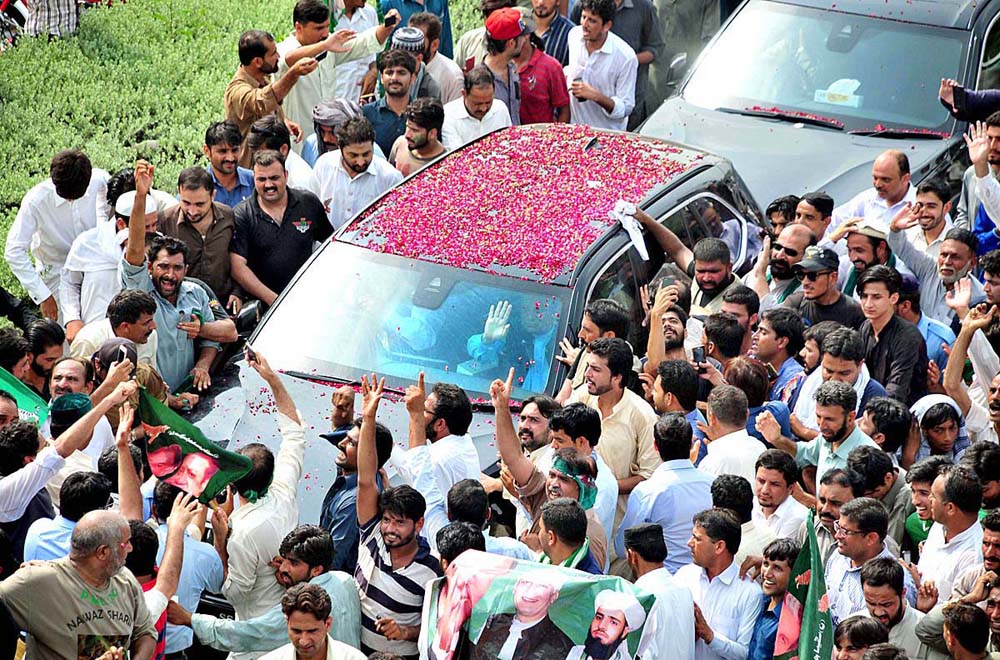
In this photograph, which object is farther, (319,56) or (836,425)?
(319,56)

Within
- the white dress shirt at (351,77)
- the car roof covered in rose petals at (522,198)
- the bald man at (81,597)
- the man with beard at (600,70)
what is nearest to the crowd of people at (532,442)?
the bald man at (81,597)

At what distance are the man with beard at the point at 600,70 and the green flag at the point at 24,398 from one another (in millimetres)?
5987

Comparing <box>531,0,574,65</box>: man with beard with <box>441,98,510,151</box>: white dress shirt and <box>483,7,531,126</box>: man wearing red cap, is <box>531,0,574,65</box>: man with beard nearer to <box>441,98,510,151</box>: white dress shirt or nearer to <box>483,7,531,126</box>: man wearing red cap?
<box>483,7,531,126</box>: man wearing red cap

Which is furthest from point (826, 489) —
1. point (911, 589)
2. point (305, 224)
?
point (305, 224)

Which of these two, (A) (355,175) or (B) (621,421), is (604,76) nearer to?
(A) (355,175)

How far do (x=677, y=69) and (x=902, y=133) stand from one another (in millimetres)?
2213

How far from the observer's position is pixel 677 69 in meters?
14.4

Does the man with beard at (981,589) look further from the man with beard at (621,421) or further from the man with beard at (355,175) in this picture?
the man with beard at (355,175)

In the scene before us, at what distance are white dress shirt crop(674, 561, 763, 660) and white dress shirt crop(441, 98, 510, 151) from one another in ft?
19.3

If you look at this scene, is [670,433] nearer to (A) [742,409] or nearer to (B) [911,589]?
(A) [742,409]

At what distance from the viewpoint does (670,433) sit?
8.47 metres

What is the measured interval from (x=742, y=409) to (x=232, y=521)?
8.79ft

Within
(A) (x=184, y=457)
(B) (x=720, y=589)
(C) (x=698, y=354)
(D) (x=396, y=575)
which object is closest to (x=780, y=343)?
(C) (x=698, y=354)

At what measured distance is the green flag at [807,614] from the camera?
7.21 meters
